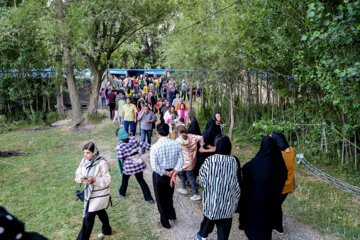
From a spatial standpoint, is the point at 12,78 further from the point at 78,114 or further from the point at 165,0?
the point at 165,0

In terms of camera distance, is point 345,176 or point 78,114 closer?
point 345,176

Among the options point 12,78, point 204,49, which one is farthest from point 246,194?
point 12,78

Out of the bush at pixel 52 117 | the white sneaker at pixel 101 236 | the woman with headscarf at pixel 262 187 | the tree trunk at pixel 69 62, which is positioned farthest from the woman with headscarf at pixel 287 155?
the bush at pixel 52 117

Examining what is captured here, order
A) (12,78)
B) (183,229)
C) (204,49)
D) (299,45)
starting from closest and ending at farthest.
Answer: (183,229) < (299,45) < (204,49) < (12,78)

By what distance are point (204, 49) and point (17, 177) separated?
21.3 feet

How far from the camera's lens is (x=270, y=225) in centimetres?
376

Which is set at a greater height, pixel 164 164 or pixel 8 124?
pixel 164 164

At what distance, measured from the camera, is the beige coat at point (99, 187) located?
13.2 ft

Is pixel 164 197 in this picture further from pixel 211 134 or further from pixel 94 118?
pixel 94 118

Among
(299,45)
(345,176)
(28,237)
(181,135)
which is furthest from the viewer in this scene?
(345,176)

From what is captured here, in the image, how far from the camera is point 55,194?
6344 millimetres

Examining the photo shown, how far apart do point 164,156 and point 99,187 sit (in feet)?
3.49

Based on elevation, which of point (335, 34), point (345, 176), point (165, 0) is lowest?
point (345, 176)

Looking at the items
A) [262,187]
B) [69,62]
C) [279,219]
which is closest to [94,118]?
[69,62]
